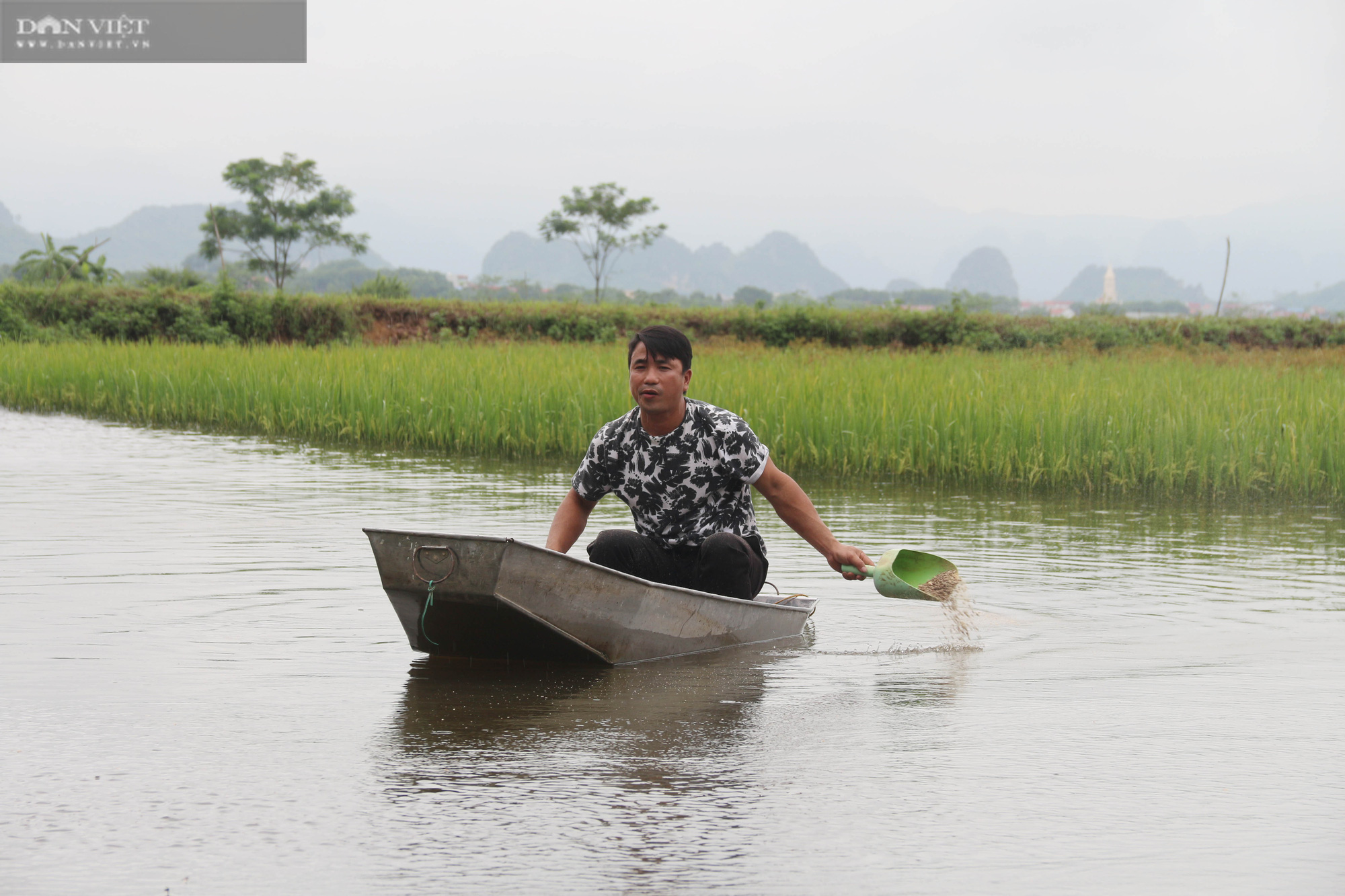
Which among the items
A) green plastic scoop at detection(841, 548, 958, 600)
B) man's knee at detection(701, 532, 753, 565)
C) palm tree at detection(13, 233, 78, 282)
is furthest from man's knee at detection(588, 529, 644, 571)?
palm tree at detection(13, 233, 78, 282)

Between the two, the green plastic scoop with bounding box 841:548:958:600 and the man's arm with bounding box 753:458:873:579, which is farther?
the green plastic scoop with bounding box 841:548:958:600

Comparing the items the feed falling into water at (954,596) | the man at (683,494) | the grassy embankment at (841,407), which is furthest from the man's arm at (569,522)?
the grassy embankment at (841,407)

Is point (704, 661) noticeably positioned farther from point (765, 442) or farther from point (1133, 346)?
point (1133, 346)

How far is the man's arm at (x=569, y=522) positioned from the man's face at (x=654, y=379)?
384mm

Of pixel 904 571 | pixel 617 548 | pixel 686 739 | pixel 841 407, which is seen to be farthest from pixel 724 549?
pixel 841 407

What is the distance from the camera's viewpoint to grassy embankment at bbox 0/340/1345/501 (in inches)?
339

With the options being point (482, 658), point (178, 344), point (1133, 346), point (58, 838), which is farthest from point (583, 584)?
point (1133, 346)

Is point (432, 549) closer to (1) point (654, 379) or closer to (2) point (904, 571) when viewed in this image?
(1) point (654, 379)

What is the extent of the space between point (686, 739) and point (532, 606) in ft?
2.12

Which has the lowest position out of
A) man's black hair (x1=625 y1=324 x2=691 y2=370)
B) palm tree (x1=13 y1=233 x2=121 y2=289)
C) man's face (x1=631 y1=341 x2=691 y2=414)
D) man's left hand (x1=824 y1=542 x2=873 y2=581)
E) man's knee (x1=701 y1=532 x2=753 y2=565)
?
man's left hand (x1=824 y1=542 x2=873 y2=581)

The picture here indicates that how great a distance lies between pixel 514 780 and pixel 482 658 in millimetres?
1227

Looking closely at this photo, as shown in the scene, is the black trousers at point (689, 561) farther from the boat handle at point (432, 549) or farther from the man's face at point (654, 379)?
the boat handle at point (432, 549)

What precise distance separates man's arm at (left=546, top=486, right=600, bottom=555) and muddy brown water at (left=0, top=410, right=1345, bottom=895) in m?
0.42

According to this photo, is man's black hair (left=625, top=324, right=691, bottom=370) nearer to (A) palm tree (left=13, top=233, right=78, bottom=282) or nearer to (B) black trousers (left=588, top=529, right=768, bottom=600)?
(B) black trousers (left=588, top=529, right=768, bottom=600)
